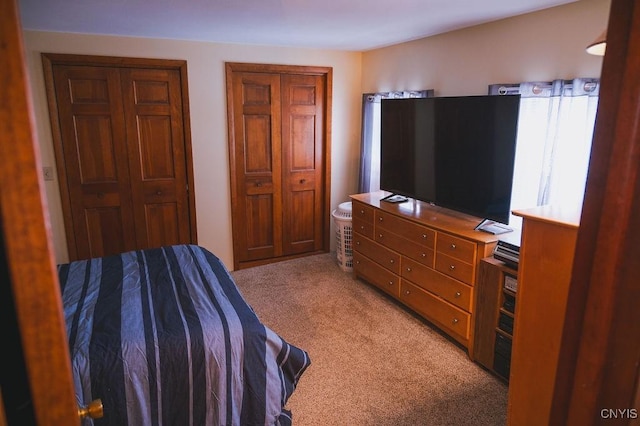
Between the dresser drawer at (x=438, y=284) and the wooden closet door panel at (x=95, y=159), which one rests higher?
the wooden closet door panel at (x=95, y=159)

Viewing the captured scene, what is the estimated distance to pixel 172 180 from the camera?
407 cm

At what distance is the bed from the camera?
1828 millimetres

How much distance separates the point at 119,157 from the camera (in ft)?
12.6

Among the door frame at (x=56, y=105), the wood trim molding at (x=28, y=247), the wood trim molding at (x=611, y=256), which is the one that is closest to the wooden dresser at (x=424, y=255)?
the door frame at (x=56, y=105)

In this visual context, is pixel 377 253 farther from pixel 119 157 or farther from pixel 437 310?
pixel 119 157

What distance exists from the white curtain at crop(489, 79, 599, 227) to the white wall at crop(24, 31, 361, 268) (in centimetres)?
193

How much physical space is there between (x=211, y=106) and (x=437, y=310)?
9.06 feet

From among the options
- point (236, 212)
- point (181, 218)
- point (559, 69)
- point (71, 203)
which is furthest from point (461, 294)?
point (71, 203)

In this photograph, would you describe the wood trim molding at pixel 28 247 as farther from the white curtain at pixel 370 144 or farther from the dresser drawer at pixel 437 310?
the white curtain at pixel 370 144

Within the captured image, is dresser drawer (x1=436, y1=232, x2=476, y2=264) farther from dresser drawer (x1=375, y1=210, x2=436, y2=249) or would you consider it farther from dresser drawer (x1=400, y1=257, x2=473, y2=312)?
dresser drawer (x1=400, y1=257, x2=473, y2=312)

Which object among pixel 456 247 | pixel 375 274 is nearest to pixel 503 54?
pixel 456 247

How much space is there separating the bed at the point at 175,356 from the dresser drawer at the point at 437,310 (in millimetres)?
1172

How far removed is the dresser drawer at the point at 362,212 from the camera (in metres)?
Result: 3.74

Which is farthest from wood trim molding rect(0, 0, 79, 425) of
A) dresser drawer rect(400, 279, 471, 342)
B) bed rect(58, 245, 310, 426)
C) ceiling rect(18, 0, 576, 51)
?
dresser drawer rect(400, 279, 471, 342)
